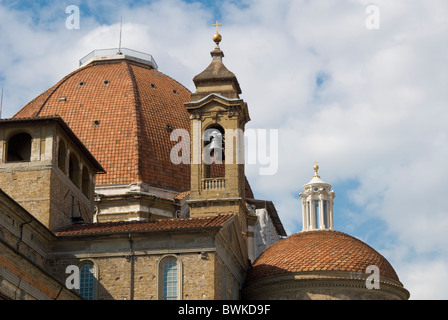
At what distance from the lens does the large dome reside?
58750mm

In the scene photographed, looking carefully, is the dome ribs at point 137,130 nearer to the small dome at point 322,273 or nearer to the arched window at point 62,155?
the arched window at point 62,155

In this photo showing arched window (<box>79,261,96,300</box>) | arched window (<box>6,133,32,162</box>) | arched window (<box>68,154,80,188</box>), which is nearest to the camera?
arched window (<box>79,261,96,300</box>)

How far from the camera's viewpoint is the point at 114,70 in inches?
2594

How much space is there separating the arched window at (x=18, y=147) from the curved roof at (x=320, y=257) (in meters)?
12.0

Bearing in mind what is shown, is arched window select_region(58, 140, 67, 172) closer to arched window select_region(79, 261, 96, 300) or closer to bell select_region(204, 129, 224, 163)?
arched window select_region(79, 261, 96, 300)

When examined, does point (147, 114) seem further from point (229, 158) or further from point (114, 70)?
point (229, 158)

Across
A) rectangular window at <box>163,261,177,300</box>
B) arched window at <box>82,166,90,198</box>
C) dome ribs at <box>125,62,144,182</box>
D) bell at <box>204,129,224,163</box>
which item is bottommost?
rectangular window at <box>163,261,177,300</box>

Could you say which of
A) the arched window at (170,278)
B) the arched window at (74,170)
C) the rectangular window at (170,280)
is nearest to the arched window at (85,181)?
the arched window at (74,170)

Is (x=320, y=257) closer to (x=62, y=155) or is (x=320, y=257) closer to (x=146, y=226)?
(x=146, y=226)

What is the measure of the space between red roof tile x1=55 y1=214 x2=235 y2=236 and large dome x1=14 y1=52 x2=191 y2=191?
1529 cm

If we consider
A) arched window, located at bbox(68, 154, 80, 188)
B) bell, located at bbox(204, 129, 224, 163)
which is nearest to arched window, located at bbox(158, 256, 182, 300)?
arched window, located at bbox(68, 154, 80, 188)
